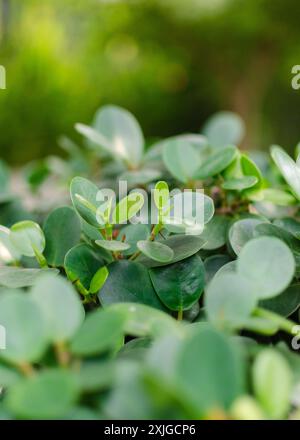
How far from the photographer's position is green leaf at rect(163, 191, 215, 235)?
15.3 inches

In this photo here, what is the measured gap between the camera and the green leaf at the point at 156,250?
38cm

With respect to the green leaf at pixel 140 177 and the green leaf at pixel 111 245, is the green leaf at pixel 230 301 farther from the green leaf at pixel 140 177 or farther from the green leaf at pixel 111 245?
the green leaf at pixel 140 177

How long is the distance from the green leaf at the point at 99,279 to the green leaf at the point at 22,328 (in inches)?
4.9

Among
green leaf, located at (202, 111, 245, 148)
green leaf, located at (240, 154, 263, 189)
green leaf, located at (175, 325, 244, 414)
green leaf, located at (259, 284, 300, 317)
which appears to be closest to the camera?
green leaf, located at (175, 325, 244, 414)

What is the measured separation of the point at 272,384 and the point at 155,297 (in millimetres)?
167

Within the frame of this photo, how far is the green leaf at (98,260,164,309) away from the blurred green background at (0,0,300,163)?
13.6 ft

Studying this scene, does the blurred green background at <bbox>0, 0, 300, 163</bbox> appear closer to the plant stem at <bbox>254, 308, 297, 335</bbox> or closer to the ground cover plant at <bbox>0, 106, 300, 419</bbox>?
the ground cover plant at <bbox>0, 106, 300, 419</bbox>

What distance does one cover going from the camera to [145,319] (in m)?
0.31

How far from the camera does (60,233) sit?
45 cm

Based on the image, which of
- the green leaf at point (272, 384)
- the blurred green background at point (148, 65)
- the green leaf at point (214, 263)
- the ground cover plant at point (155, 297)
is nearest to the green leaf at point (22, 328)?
the ground cover plant at point (155, 297)

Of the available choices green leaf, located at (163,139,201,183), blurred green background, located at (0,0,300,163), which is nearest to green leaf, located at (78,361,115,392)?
green leaf, located at (163,139,201,183)

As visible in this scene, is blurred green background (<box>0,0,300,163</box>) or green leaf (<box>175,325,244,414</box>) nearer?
green leaf (<box>175,325,244,414</box>)

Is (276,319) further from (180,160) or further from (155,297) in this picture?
(180,160)

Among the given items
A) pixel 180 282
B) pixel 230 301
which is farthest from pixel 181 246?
pixel 230 301
